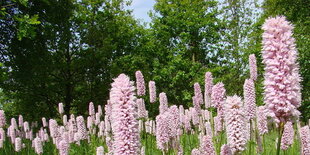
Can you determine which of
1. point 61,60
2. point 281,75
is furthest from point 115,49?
point 281,75

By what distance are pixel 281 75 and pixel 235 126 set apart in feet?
3.77

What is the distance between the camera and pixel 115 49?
35719mm

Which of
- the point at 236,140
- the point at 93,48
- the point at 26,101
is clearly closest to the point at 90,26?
the point at 93,48

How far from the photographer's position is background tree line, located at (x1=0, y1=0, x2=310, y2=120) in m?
26.2

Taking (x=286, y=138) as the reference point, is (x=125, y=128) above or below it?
below

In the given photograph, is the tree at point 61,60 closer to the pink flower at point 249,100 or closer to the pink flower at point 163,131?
the pink flower at point 163,131

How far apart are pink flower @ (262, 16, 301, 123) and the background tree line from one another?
16996mm

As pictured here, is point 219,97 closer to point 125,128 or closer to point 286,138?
point 286,138

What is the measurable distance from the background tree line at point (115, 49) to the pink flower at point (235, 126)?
→ 52.7ft

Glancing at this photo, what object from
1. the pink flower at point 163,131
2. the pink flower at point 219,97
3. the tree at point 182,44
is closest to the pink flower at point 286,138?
the pink flower at point 219,97

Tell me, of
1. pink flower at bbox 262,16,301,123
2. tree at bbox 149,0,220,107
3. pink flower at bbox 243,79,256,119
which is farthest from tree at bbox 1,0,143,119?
pink flower at bbox 262,16,301,123

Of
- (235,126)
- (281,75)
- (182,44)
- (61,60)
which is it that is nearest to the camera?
(281,75)

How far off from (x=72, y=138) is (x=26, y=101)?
18817mm

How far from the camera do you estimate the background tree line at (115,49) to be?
26.2 metres
